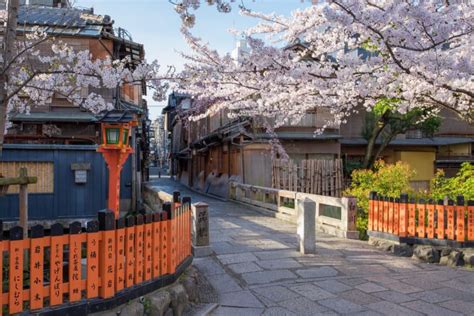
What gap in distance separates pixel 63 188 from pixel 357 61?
10702mm

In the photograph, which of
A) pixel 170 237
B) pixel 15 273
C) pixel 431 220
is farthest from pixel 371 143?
pixel 15 273

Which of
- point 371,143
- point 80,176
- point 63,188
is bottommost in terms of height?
point 63,188

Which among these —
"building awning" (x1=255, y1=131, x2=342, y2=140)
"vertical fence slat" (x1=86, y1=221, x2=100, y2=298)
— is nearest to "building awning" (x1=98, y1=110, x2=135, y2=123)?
"vertical fence slat" (x1=86, y1=221, x2=100, y2=298)

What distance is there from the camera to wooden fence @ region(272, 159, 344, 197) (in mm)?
18641

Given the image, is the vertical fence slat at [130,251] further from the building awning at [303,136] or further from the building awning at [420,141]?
the building awning at [420,141]

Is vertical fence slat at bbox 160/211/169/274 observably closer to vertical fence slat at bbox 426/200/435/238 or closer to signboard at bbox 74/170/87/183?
vertical fence slat at bbox 426/200/435/238

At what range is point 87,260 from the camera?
171 inches

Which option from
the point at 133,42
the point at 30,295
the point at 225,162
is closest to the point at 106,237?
the point at 30,295

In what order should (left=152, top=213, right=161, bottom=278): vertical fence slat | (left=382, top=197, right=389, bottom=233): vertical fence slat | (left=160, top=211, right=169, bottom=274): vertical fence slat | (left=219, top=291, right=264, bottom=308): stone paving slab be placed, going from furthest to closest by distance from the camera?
(left=382, top=197, right=389, bottom=233): vertical fence slat → (left=219, top=291, right=264, bottom=308): stone paving slab → (left=160, top=211, right=169, bottom=274): vertical fence slat → (left=152, top=213, right=161, bottom=278): vertical fence slat

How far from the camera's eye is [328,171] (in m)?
19.9

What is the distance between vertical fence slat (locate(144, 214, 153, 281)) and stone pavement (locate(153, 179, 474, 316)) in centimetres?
111

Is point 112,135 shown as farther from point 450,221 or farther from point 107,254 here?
point 450,221

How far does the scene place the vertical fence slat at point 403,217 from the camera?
28.7ft

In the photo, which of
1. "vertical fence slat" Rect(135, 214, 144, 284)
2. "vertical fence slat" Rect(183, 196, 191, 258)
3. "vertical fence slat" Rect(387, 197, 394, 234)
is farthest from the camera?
"vertical fence slat" Rect(387, 197, 394, 234)
